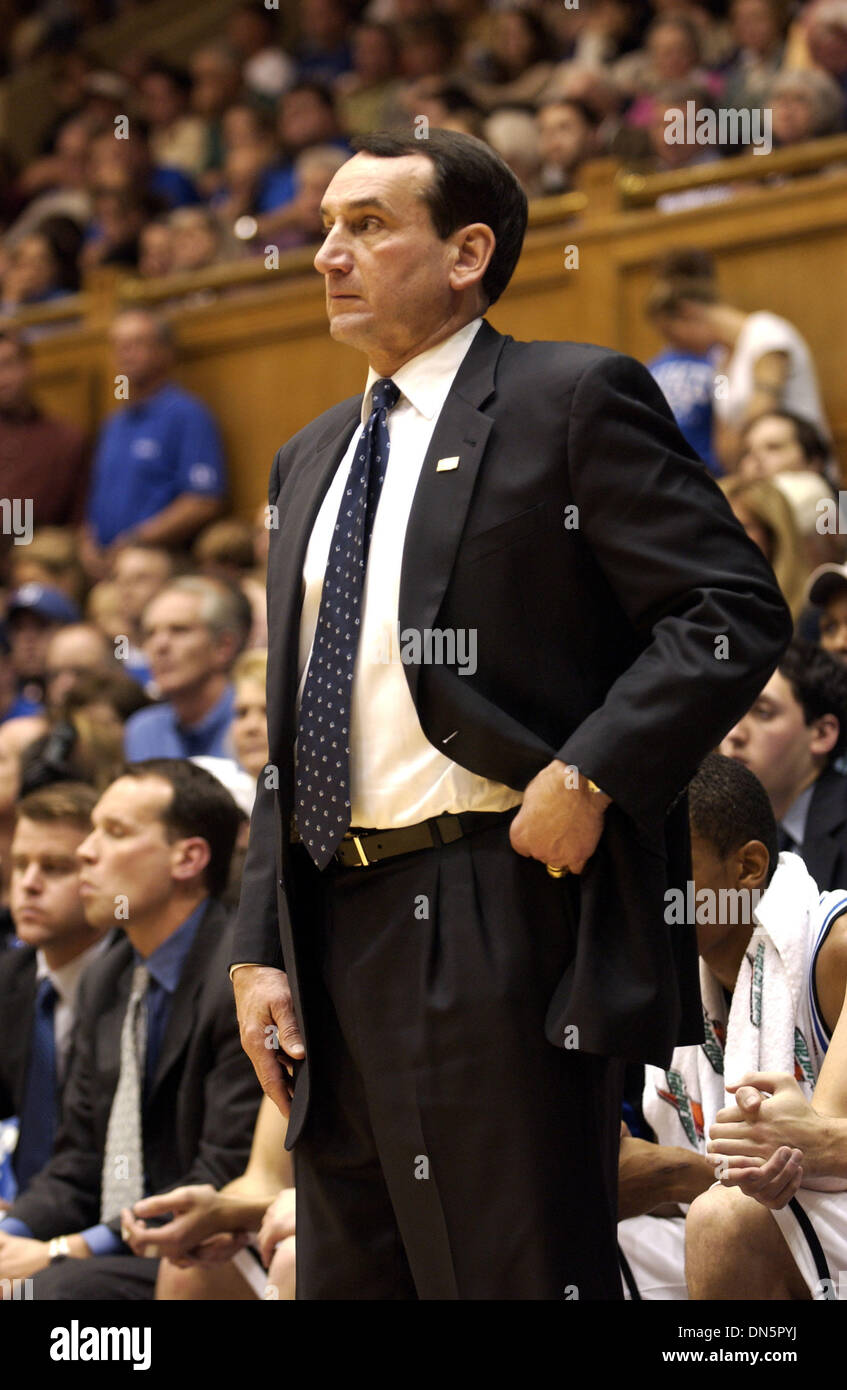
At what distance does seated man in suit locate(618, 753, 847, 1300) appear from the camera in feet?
6.66

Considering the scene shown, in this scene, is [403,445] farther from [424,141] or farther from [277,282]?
[277,282]

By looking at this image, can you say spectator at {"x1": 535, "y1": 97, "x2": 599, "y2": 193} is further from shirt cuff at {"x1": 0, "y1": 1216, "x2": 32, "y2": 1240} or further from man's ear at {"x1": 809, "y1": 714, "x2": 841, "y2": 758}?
shirt cuff at {"x1": 0, "y1": 1216, "x2": 32, "y2": 1240}

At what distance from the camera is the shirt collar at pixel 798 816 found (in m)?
2.92

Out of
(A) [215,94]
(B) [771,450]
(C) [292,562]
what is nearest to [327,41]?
(A) [215,94]

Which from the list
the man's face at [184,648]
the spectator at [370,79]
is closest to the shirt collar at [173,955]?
the man's face at [184,648]

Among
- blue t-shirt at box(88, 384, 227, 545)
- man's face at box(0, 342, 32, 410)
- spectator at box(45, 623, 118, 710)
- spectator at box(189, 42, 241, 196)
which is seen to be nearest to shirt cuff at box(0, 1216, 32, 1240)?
spectator at box(45, 623, 118, 710)

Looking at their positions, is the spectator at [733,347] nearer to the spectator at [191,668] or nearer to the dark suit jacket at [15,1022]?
the spectator at [191,668]

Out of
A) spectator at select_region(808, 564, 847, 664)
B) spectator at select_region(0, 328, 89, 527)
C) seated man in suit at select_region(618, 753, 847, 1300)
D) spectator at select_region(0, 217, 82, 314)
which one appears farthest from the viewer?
spectator at select_region(0, 217, 82, 314)

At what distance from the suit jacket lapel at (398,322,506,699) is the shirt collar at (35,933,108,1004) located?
6.03ft

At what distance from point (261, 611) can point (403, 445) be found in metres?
2.62

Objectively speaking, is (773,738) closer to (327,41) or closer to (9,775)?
(9,775)

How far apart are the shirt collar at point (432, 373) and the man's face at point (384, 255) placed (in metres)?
0.03

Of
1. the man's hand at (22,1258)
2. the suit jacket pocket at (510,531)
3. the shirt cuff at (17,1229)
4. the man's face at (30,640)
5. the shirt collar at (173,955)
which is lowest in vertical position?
the man's hand at (22,1258)

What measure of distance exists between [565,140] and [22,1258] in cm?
397
